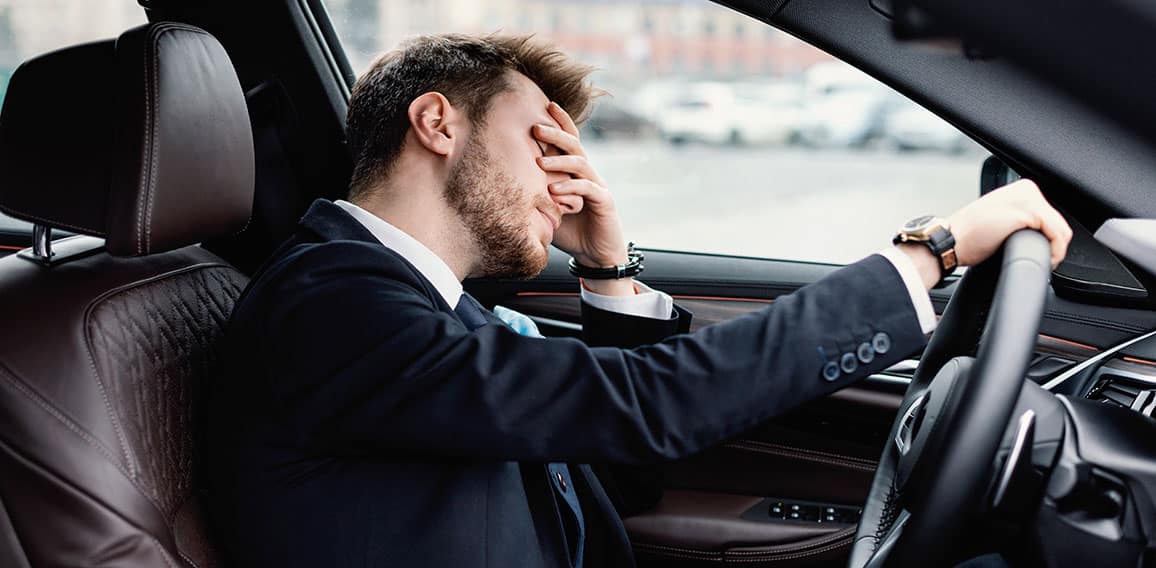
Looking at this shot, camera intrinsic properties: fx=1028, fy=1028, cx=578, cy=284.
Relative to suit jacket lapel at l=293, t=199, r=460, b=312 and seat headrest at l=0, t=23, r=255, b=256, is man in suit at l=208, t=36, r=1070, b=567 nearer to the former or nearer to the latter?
suit jacket lapel at l=293, t=199, r=460, b=312

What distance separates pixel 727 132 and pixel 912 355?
530cm

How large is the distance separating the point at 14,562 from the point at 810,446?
150cm

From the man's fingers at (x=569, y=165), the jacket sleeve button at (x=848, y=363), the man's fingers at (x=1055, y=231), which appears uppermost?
the man's fingers at (x=1055, y=231)

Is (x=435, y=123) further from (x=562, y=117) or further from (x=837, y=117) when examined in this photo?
(x=837, y=117)

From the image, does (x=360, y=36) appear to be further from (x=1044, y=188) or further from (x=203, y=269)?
(x=1044, y=188)

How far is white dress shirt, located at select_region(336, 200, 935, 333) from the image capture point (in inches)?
42.8

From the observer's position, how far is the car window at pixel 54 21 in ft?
7.45

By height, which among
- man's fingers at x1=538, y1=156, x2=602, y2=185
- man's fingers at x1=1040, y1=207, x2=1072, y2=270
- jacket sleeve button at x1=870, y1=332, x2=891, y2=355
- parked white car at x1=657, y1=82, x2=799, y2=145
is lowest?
parked white car at x1=657, y1=82, x2=799, y2=145

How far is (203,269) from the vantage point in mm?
1522

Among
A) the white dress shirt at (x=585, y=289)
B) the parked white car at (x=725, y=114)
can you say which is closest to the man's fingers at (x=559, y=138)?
the white dress shirt at (x=585, y=289)

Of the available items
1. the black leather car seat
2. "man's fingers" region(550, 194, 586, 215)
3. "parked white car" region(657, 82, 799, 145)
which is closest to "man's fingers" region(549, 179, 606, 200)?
"man's fingers" region(550, 194, 586, 215)

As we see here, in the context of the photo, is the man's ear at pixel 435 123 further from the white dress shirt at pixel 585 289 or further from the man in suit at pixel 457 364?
the white dress shirt at pixel 585 289

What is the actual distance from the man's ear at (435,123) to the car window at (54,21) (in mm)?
1135

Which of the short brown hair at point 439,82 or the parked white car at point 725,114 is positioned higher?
the short brown hair at point 439,82
